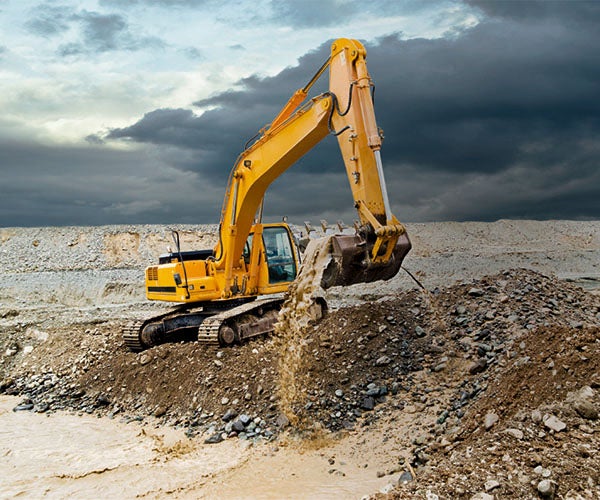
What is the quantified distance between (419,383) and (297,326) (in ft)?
5.71

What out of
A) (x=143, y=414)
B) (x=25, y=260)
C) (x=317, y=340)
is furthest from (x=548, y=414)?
(x=25, y=260)

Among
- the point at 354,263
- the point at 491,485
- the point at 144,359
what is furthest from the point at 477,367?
the point at 144,359

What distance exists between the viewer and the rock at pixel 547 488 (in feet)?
12.5

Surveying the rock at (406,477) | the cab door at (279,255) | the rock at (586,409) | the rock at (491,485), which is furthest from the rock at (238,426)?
the rock at (586,409)

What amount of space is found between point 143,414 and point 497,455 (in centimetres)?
539

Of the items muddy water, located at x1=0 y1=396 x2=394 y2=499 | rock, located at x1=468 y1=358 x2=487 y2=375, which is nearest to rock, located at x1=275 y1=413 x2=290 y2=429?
muddy water, located at x1=0 y1=396 x2=394 y2=499

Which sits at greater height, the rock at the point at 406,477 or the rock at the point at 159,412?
the rock at the point at 406,477

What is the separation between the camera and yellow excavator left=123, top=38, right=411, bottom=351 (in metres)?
6.59

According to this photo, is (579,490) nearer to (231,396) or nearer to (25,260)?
(231,396)

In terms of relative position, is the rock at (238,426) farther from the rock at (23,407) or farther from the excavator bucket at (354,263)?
the rock at (23,407)

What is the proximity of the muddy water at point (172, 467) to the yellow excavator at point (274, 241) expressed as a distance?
6.59 feet

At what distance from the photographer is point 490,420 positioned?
17.0ft

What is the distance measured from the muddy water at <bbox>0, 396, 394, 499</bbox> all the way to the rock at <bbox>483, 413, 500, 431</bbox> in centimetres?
109

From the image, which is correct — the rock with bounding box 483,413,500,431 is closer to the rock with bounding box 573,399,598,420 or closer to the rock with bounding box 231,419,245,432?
the rock with bounding box 573,399,598,420
